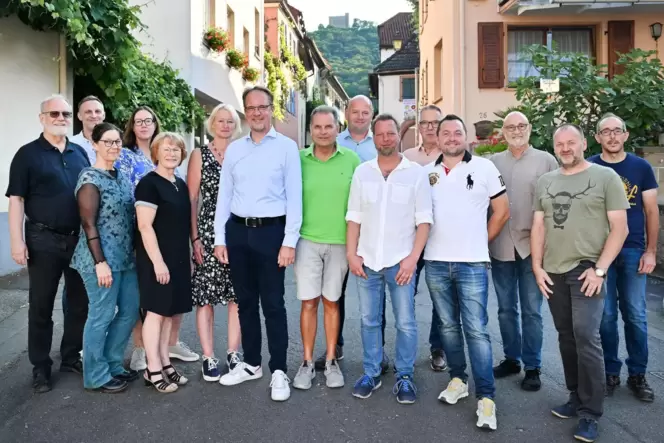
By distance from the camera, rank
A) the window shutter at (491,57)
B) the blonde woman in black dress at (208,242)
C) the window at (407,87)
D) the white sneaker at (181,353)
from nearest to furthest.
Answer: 1. the blonde woman in black dress at (208,242)
2. the white sneaker at (181,353)
3. the window shutter at (491,57)
4. the window at (407,87)

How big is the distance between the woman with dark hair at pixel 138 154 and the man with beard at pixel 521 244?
2.47 metres

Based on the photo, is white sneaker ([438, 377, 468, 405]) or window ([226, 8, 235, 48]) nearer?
white sneaker ([438, 377, 468, 405])

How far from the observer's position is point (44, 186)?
4.47 meters

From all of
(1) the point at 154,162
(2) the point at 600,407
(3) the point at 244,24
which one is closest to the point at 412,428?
(2) the point at 600,407

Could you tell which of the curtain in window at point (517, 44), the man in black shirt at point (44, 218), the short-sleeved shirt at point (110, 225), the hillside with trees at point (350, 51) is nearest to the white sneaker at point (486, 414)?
the short-sleeved shirt at point (110, 225)

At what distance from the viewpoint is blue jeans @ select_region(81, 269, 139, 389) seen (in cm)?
436

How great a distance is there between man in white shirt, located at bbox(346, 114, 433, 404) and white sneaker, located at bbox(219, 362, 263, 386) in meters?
0.78

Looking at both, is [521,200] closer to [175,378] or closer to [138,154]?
[175,378]

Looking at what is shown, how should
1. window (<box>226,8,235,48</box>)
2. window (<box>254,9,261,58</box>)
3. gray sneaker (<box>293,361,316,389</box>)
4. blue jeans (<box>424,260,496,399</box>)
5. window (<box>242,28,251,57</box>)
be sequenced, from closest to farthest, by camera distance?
blue jeans (<box>424,260,496,399</box>) → gray sneaker (<box>293,361,316,389</box>) → window (<box>226,8,235,48</box>) → window (<box>242,28,251,57</box>) → window (<box>254,9,261,58</box>)

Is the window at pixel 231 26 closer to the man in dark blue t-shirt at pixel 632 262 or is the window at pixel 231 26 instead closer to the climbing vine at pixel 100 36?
the climbing vine at pixel 100 36

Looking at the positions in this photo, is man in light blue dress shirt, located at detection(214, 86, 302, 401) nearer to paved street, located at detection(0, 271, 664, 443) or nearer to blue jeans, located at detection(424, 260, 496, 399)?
paved street, located at detection(0, 271, 664, 443)

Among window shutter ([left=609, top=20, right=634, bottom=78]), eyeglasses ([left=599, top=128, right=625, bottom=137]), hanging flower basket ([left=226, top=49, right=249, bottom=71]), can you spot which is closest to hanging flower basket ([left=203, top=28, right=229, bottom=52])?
hanging flower basket ([left=226, top=49, right=249, bottom=71])

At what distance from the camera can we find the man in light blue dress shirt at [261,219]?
4.38m

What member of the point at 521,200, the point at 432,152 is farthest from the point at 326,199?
the point at 521,200
